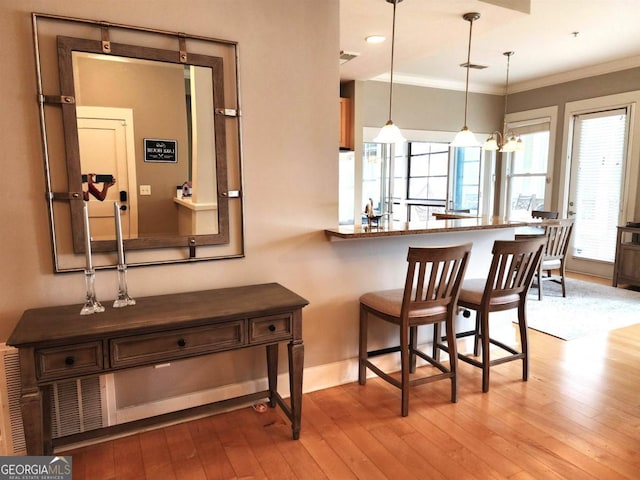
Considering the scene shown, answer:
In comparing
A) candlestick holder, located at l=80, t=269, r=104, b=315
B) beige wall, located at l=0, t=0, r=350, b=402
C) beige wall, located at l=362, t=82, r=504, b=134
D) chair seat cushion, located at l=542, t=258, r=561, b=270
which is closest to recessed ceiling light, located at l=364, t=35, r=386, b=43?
beige wall, located at l=0, t=0, r=350, b=402

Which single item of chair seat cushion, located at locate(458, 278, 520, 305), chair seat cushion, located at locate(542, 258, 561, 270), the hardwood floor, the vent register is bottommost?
the hardwood floor

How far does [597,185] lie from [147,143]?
586cm

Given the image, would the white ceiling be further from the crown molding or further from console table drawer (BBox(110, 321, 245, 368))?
console table drawer (BBox(110, 321, 245, 368))

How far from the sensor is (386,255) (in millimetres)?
2891

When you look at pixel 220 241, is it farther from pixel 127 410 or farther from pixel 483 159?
pixel 483 159

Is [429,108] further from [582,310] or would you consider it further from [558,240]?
[582,310]

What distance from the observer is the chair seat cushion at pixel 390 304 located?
2.44 m

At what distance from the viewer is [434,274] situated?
235 cm

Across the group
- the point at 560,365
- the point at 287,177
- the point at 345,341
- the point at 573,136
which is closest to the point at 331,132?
the point at 287,177

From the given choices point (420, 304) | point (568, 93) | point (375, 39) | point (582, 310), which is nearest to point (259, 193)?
point (420, 304)

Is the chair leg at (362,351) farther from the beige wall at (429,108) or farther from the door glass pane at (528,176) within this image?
the door glass pane at (528,176)

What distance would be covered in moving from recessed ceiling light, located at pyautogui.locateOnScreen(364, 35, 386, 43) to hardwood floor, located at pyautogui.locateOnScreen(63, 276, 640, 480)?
264 centimetres

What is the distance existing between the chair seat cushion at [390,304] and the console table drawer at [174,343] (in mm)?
904

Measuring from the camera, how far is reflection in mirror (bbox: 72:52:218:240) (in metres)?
2.01
